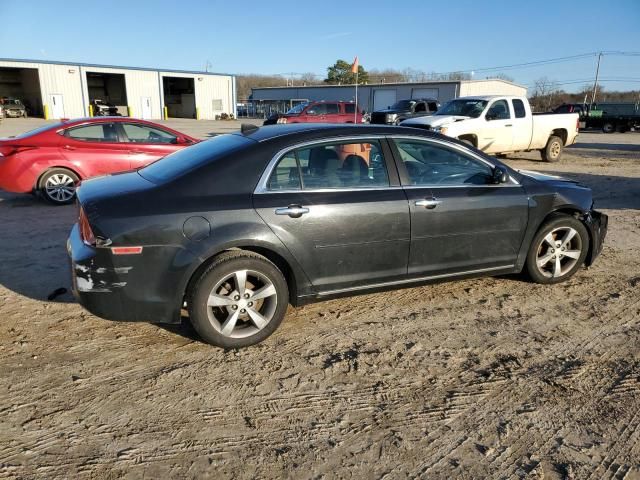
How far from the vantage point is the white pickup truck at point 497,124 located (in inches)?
512

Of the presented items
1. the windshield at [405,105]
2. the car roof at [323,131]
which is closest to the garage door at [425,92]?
the windshield at [405,105]

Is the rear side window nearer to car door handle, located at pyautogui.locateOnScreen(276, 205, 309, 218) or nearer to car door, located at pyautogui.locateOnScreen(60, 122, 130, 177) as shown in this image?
car door, located at pyautogui.locateOnScreen(60, 122, 130, 177)

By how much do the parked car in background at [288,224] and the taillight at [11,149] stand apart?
197 inches

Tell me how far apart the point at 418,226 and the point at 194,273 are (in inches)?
70.8

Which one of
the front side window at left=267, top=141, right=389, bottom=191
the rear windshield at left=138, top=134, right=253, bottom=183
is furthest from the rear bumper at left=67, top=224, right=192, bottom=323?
the front side window at left=267, top=141, right=389, bottom=191

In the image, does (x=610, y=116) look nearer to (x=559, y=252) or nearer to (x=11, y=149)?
(x=559, y=252)

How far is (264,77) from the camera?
14612 centimetres

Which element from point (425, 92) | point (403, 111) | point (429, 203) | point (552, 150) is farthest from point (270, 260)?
point (425, 92)

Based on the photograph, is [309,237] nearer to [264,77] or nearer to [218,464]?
[218,464]

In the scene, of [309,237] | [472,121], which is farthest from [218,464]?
[472,121]

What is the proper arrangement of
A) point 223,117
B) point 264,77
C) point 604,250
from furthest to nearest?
1. point 264,77
2. point 223,117
3. point 604,250

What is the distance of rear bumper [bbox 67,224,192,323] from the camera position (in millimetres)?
3242

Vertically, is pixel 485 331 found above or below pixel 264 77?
below

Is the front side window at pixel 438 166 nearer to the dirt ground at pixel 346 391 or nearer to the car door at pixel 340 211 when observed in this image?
the car door at pixel 340 211
